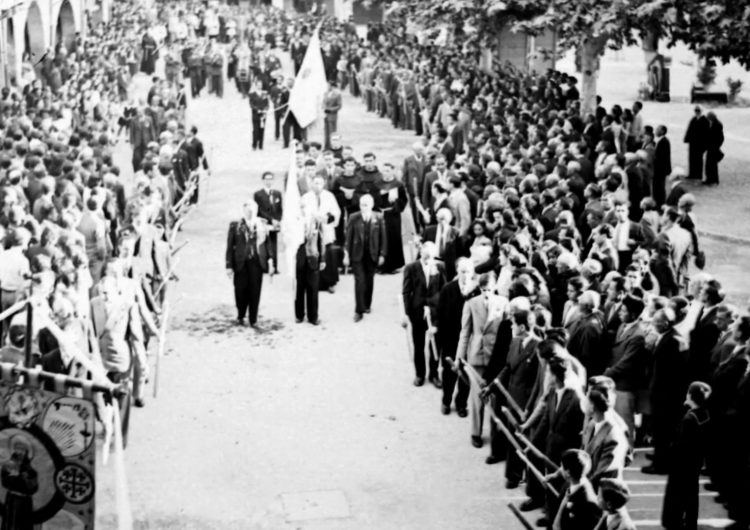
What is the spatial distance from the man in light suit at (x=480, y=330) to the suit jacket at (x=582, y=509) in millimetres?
3819

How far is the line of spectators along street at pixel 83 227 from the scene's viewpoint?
13.2 metres

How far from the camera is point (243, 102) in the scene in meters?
39.7

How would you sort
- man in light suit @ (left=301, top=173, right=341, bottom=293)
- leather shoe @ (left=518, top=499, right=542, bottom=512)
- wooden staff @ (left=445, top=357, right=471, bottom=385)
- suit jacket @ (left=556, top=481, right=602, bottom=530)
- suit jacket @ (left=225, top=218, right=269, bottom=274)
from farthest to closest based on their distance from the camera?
1. man in light suit @ (left=301, top=173, right=341, bottom=293)
2. suit jacket @ (left=225, top=218, right=269, bottom=274)
3. wooden staff @ (left=445, top=357, right=471, bottom=385)
4. leather shoe @ (left=518, top=499, right=542, bottom=512)
5. suit jacket @ (left=556, top=481, right=602, bottom=530)

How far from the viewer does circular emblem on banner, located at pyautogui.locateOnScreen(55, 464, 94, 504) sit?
8.86m

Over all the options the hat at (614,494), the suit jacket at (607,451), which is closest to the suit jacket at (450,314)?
the suit jacket at (607,451)

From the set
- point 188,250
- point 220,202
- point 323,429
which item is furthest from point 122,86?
point 323,429

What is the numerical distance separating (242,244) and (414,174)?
5.06m

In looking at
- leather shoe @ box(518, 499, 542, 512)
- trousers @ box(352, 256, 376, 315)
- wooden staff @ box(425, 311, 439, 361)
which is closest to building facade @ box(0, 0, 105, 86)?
trousers @ box(352, 256, 376, 315)

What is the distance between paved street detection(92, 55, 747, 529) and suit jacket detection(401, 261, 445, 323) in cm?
95

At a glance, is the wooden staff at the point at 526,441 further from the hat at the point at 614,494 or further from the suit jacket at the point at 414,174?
the suit jacket at the point at 414,174

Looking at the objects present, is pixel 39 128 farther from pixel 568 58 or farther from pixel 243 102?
pixel 568 58

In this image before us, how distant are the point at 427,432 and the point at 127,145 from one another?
1960 centimetres

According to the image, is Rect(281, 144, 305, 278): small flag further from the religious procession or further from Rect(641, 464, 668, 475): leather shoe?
Rect(641, 464, 668, 475): leather shoe

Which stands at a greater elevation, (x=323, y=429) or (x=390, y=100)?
(x=390, y=100)
